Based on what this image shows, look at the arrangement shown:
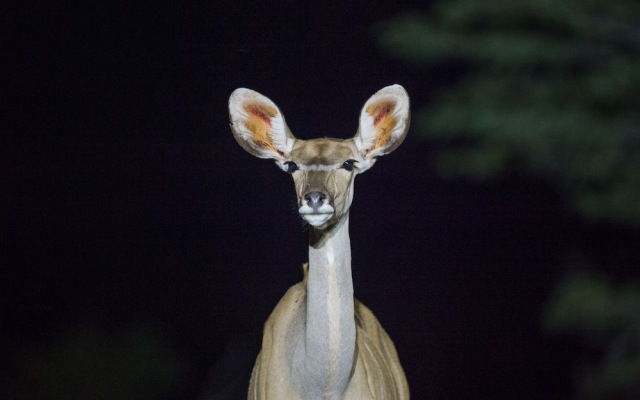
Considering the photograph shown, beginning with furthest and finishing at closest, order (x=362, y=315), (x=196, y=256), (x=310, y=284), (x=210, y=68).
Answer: (x=196, y=256) → (x=210, y=68) → (x=362, y=315) → (x=310, y=284)

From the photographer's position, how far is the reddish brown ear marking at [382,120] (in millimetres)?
3021

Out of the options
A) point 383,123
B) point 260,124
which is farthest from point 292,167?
point 383,123

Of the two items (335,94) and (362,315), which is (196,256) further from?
(362,315)

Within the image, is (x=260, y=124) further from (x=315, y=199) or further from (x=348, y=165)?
(x=315, y=199)

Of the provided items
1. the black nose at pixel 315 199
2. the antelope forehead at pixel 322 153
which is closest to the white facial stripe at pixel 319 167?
the antelope forehead at pixel 322 153

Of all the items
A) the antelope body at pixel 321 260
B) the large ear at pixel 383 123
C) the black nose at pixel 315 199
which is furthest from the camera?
the large ear at pixel 383 123

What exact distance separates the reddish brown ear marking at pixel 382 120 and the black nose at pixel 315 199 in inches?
14.8

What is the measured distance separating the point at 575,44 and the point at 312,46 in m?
1.27

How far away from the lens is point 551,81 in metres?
5.00

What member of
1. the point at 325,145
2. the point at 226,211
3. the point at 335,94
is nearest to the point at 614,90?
the point at 335,94

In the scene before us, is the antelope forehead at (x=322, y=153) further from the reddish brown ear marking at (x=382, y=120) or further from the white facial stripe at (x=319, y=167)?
the reddish brown ear marking at (x=382, y=120)

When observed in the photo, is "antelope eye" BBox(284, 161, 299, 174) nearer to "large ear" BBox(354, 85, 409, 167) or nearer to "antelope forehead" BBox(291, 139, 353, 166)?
"antelope forehead" BBox(291, 139, 353, 166)

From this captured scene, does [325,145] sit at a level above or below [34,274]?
above

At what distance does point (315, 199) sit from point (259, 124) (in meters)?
0.43
